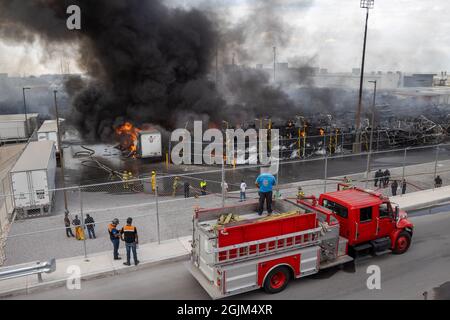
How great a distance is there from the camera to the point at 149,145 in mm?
25922

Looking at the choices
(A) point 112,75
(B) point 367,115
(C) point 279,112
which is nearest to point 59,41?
(A) point 112,75

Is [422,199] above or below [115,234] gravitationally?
below

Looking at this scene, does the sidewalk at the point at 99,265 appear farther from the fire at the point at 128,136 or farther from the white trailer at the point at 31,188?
the fire at the point at 128,136

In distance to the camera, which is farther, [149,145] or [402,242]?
[149,145]

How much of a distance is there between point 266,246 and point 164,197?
32.3 ft

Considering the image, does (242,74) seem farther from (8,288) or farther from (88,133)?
(8,288)

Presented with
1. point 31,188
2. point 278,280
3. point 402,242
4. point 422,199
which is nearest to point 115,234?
point 278,280

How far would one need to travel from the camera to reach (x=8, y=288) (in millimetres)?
8484

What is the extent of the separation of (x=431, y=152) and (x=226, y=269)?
24532mm

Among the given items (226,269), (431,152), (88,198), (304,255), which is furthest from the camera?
(431,152)

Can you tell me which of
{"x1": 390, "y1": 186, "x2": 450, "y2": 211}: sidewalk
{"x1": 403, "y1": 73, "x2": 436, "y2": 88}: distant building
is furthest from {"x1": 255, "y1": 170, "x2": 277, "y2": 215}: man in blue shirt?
{"x1": 403, "y1": 73, "x2": 436, "y2": 88}: distant building

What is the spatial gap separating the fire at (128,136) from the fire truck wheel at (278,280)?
2076 cm

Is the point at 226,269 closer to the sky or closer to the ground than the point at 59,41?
closer to the ground

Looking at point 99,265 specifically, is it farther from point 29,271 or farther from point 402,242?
point 402,242
